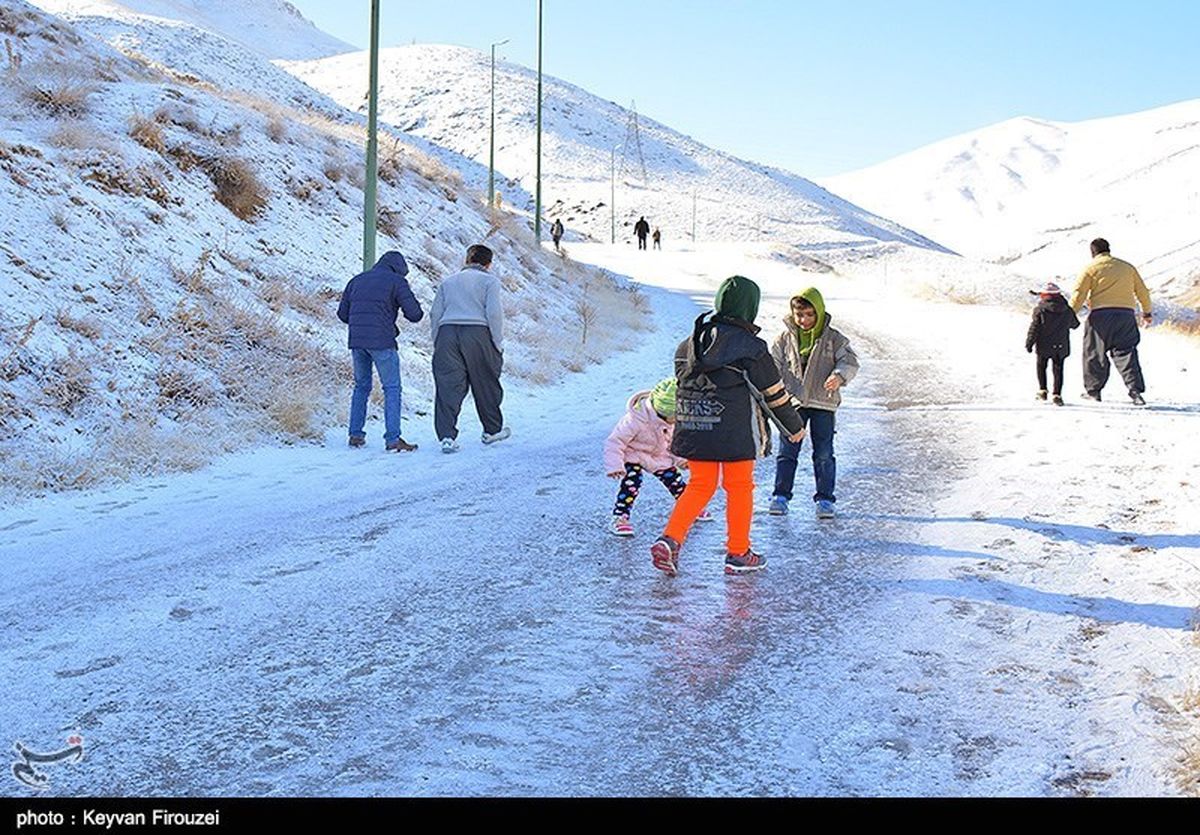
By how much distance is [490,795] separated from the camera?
3416 mm

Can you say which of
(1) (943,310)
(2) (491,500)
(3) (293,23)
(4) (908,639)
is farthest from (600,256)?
(3) (293,23)

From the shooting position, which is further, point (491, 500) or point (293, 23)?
point (293, 23)

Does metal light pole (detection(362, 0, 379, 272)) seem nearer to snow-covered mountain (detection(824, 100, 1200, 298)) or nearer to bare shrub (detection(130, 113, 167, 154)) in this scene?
bare shrub (detection(130, 113, 167, 154))

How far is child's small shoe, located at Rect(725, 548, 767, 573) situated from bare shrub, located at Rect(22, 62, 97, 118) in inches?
583

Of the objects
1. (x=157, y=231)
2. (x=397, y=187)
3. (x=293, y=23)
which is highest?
(x=293, y=23)

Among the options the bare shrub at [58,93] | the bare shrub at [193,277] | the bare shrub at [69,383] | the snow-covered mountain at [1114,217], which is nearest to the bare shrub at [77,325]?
the bare shrub at [69,383]

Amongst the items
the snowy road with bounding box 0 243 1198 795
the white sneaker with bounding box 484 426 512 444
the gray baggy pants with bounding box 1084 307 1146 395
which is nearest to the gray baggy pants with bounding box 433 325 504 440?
the white sneaker with bounding box 484 426 512 444

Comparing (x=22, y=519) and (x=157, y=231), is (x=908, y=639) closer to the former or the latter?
(x=22, y=519)

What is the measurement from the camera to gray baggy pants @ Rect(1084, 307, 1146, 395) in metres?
13.0

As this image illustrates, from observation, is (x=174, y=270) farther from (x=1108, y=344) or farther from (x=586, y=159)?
(x=586, y=159)

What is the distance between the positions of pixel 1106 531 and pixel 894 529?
1.34 metres

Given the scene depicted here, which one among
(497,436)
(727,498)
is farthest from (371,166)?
(727,498)

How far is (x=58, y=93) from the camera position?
55.2 feet

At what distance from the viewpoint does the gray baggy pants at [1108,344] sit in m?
13.0
